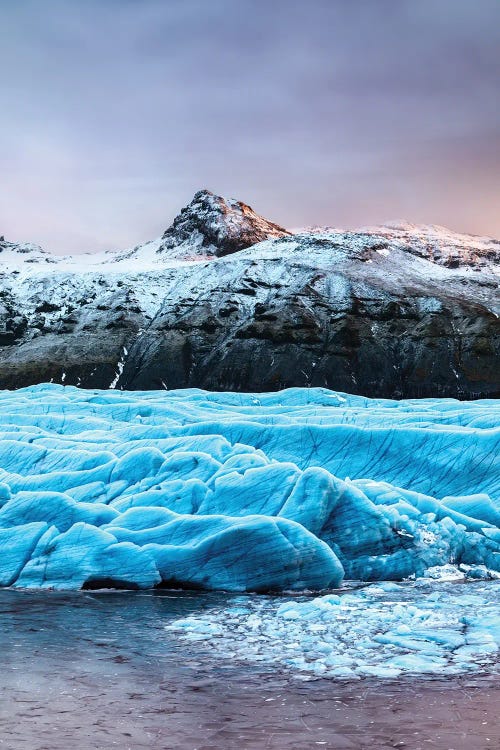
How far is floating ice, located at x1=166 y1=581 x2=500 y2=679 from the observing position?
24.5 ft

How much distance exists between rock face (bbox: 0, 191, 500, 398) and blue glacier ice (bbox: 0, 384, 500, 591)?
61171 millimetres

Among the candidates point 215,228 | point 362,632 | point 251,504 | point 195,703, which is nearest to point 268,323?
point 215,228

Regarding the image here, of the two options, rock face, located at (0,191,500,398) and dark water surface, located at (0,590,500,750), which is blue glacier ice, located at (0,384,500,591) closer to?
dark water surface, located at (0,590,500,750)

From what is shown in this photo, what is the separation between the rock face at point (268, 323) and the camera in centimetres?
7950

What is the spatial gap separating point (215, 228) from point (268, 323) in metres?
71.0

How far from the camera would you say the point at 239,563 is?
11.1 m

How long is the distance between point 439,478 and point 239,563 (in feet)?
19.0

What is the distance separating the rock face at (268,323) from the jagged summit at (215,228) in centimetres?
3644

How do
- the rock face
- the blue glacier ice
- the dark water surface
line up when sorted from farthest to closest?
the rock face < the blue glacier ice < the dark water surface

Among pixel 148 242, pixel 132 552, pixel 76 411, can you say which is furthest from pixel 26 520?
pixel 148 242

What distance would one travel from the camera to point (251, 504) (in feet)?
42.1

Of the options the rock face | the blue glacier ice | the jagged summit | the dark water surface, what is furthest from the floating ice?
the jagged summit

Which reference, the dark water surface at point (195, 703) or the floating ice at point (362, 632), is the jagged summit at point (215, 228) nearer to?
the floating ice at point (362, 632)

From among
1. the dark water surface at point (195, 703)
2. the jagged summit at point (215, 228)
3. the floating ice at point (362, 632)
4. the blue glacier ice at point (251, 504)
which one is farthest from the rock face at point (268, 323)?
the dark water surface at point (195, 703)
